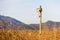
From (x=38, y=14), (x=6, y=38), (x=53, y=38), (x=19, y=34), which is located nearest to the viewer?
(x=6, y=38)

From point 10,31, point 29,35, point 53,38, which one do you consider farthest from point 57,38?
point 10,31

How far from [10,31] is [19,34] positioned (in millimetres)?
284

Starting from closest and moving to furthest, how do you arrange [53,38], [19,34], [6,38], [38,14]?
[6,38] < [19,34] < [53,38] < [38,14]

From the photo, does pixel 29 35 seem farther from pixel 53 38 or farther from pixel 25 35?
pixel 53 38

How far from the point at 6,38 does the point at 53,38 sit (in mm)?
1382

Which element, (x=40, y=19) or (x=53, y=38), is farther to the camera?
(x=40, y=19)

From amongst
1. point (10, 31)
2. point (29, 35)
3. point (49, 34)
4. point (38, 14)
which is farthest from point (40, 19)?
point (10, 31)

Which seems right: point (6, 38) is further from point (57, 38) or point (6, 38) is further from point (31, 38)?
point (57, 38)

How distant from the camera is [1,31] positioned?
18.2 feet

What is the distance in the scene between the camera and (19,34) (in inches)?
230

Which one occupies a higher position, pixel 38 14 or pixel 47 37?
pixel 38 14

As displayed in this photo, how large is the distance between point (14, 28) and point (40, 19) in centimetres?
178

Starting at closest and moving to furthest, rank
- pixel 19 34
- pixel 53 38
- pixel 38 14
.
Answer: pixel 19 34, pixel 53 38, pixel 38 14

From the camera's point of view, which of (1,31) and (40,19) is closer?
(1,31)
